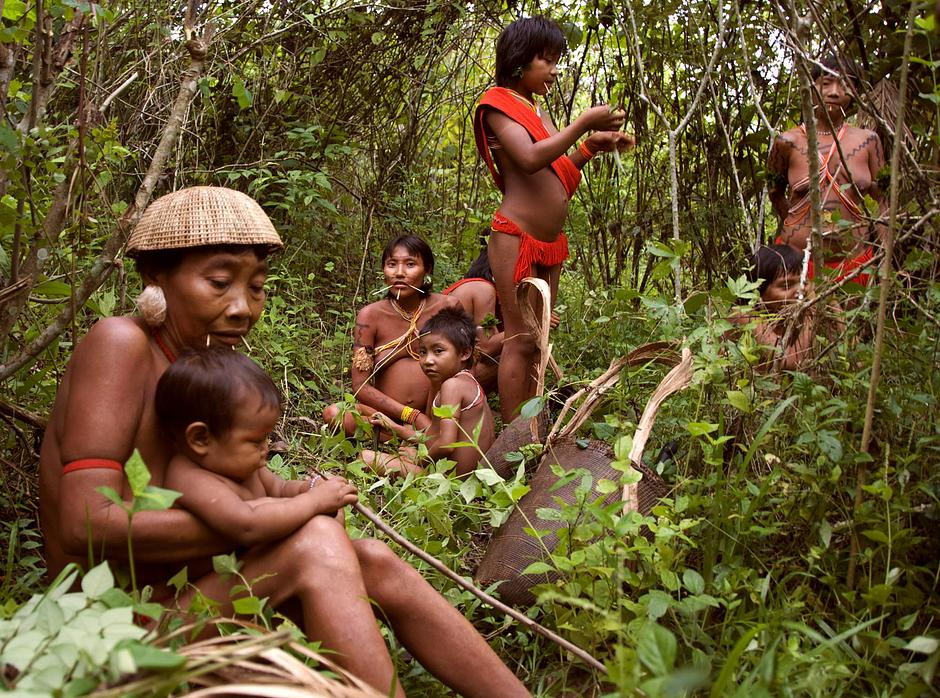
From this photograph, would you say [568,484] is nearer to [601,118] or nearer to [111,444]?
[111,444]

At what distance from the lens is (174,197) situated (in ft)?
7.01

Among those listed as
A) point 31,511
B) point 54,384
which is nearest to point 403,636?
point 31,511

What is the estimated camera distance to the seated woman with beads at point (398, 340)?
442 centimetres

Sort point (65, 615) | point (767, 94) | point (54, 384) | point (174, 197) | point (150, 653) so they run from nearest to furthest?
point (150, 653) → point (65, 615) → point (174, 197) → point (54, 384) → point (767, 94)

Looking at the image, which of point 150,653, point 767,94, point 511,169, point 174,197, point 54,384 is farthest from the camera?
point 767,94

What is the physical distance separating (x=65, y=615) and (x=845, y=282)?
2.00 metres

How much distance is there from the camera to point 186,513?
6.50ft

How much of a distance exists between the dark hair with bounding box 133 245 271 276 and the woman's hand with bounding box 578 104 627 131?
186cm

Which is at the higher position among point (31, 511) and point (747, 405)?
point (747, 405)

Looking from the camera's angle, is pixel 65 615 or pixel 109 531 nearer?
pixel 65 615

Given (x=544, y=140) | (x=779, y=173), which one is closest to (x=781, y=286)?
(x=779, y=173)

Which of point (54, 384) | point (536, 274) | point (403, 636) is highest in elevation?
point (536, 274)

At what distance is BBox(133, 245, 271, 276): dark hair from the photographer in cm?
212

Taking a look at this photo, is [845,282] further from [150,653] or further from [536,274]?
[150,653]
